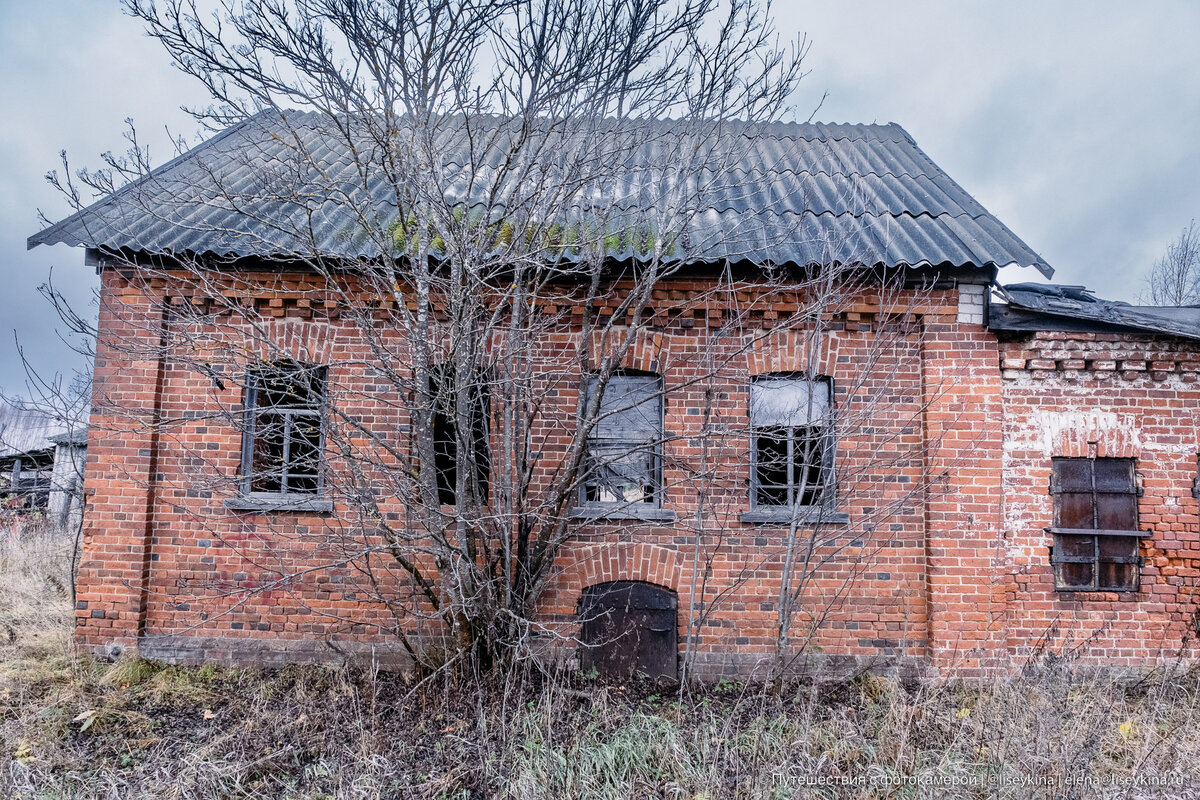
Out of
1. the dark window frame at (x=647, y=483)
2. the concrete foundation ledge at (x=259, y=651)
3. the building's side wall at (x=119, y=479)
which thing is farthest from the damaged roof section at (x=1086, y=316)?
the building's side wall at (x=119, y=479)

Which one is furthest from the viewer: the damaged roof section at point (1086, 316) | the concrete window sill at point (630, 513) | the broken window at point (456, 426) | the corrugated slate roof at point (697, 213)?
the concrete window sill at point (630, 513)

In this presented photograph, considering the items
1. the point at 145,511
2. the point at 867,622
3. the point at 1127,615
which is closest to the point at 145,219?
the point at 145,511

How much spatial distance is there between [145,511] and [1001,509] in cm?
763

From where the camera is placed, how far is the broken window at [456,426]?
15.2 feet

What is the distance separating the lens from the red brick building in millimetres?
5715

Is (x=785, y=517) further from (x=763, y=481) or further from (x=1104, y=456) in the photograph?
(x=1104, y=456)

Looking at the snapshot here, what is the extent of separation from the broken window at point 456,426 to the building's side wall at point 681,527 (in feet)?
1.59

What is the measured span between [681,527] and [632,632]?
1.02 m

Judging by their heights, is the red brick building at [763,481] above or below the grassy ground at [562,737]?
above

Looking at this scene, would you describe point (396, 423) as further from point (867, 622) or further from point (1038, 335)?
point (1038, 335)

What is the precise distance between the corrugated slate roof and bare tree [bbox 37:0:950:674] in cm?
8

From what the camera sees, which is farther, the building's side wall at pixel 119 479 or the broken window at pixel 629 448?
the broken window at pixel 629 448

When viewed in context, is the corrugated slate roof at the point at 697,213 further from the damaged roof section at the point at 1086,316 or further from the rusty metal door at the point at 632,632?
the rusty metal door at the point at 632,632

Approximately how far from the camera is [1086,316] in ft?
18.5
